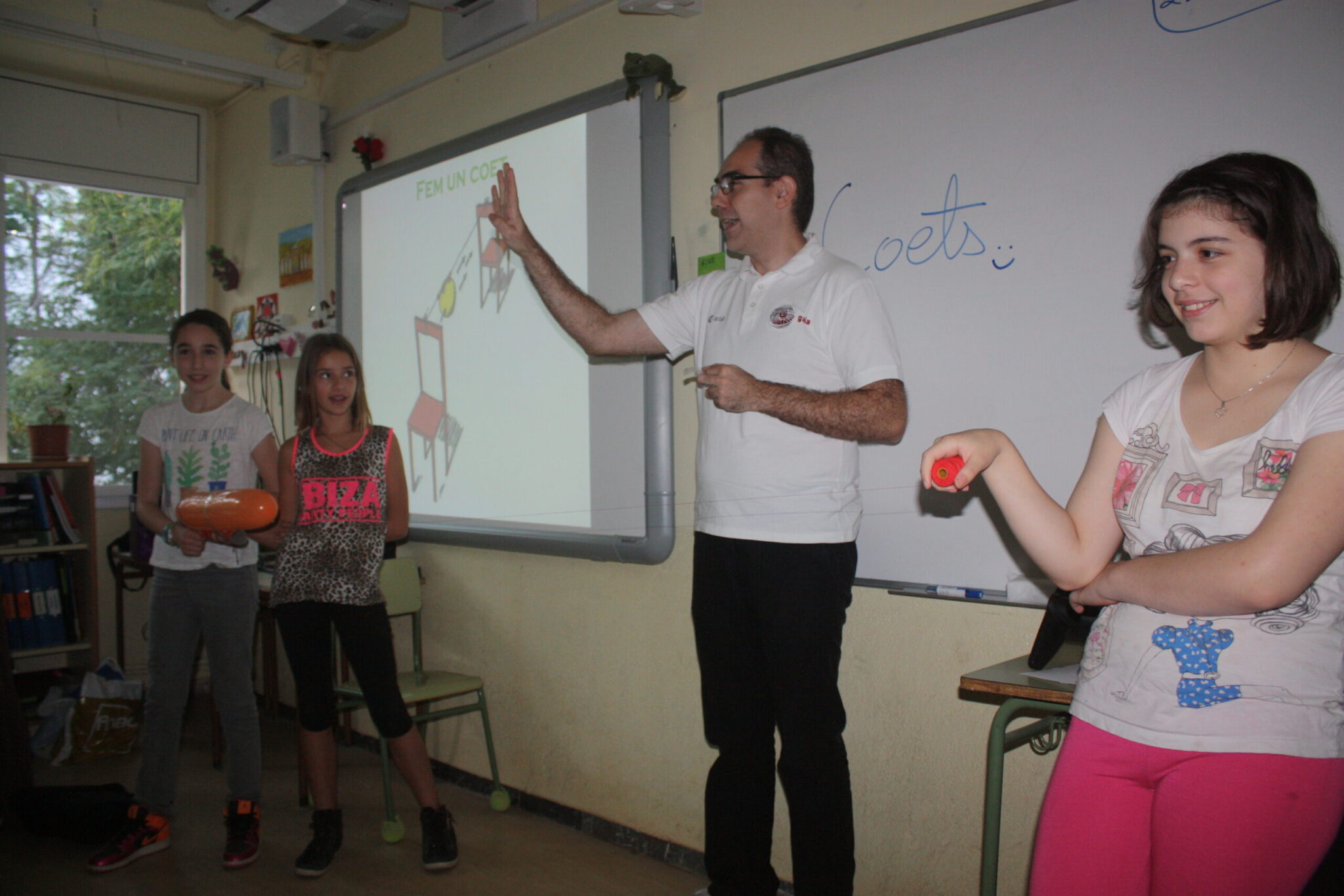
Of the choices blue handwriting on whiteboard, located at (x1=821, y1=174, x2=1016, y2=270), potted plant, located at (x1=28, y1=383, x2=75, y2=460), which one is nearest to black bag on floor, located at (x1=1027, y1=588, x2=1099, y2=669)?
blue handwriting on whiteboard, located at (x1=821, y1=174, x2=1016, y2=270)

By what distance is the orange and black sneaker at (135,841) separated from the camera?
2.53 metres

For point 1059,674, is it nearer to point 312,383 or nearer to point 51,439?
point 312,383

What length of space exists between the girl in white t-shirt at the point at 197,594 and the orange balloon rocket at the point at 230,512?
8cm

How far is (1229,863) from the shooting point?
984 millimetres

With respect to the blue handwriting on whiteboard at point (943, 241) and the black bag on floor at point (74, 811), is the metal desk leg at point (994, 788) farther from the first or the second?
the black bag on floor at point (74, 811)

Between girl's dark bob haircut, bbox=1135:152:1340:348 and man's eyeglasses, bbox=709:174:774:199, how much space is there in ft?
3.37

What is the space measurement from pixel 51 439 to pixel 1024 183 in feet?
13.5

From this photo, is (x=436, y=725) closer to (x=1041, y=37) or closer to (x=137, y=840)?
(x=137, y=840)

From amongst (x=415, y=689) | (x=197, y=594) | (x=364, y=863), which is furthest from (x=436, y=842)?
(x=197, y=594)

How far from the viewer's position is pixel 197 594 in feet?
8.21

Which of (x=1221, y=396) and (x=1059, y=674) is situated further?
(x=1059, y=674)

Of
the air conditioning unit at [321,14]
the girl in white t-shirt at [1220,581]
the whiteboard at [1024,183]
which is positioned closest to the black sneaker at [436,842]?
the whiteboard at [1024,183]

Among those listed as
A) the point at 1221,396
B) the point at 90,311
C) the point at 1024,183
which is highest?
the point at 90,311

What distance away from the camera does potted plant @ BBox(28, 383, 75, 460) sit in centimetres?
402
